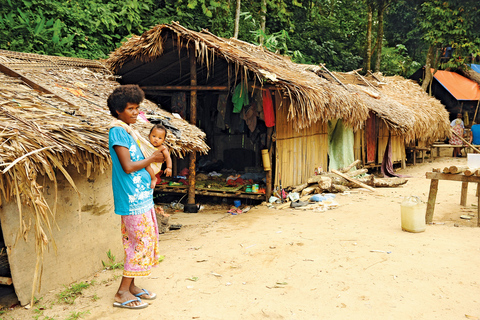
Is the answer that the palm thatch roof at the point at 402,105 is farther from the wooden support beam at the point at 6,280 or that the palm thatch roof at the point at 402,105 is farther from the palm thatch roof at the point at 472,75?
the wooden support beam at the point at 6,280

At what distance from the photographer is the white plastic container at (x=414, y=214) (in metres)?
5.45

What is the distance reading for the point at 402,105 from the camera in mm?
13117

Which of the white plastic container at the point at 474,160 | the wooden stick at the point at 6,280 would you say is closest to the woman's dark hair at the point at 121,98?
the wooden stick at the point at 6,280

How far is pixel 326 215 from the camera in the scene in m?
7.00

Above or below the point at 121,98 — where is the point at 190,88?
above

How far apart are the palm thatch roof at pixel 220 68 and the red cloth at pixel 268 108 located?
0.99ft

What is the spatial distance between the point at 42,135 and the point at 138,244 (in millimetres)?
1242

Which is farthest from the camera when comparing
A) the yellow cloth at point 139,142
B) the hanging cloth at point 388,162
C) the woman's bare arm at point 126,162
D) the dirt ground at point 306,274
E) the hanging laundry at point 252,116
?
the hanging cloth at point 388,162

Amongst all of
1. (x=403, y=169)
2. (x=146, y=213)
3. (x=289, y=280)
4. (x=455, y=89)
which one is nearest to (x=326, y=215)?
(x=289, y=280)

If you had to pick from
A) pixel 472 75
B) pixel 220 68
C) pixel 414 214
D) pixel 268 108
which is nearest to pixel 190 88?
pixel 220 68

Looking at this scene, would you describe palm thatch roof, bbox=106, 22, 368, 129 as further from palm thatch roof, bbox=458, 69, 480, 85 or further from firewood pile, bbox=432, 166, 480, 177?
palm thatch roof, bbox=458, 69, 480, 85

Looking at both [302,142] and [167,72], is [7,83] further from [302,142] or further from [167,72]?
[302,142]

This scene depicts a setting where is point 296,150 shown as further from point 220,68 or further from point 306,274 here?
point 306,274

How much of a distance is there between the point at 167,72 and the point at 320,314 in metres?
6.64
